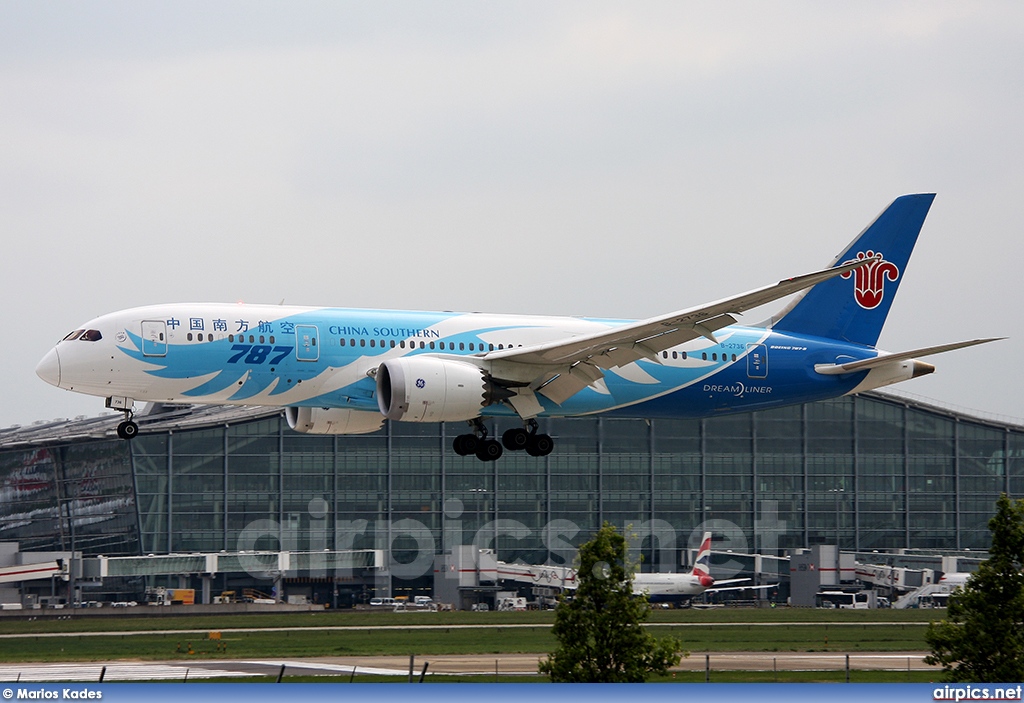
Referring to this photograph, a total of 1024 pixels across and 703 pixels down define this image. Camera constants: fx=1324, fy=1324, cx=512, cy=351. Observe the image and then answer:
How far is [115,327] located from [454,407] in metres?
11.0

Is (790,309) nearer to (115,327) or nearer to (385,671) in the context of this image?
(385,671)

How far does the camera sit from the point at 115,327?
137 feet

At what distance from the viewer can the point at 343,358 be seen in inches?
1720

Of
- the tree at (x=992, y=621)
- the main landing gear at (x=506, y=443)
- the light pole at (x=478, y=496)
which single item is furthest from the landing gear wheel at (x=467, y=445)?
the light pole at (x=478, y=496)

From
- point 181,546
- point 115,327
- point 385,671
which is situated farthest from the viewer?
point 181,546

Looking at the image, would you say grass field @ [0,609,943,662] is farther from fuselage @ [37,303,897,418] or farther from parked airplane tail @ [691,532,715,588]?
fuselage @ [37,303,897,418]

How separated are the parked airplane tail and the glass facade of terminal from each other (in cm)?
474

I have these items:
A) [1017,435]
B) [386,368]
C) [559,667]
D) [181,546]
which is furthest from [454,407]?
[1017,435]

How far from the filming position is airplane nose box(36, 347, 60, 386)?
41.7 metres

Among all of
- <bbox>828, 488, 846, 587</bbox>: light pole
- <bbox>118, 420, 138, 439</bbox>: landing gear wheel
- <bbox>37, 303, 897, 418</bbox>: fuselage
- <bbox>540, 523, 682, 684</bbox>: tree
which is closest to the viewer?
<bbox>540, 523, 682, 684</bbox>: tree

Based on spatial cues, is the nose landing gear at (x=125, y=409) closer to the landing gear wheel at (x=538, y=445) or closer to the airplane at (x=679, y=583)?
the landing gear wheel at (x=538, y=445)

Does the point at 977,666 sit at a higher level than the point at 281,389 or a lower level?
lower

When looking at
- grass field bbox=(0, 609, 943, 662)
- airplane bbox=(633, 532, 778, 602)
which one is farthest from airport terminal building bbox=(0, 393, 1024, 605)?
grass field bbox=(0, 609, 943, 662)

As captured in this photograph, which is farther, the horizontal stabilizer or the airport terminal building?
the airport terminal building
